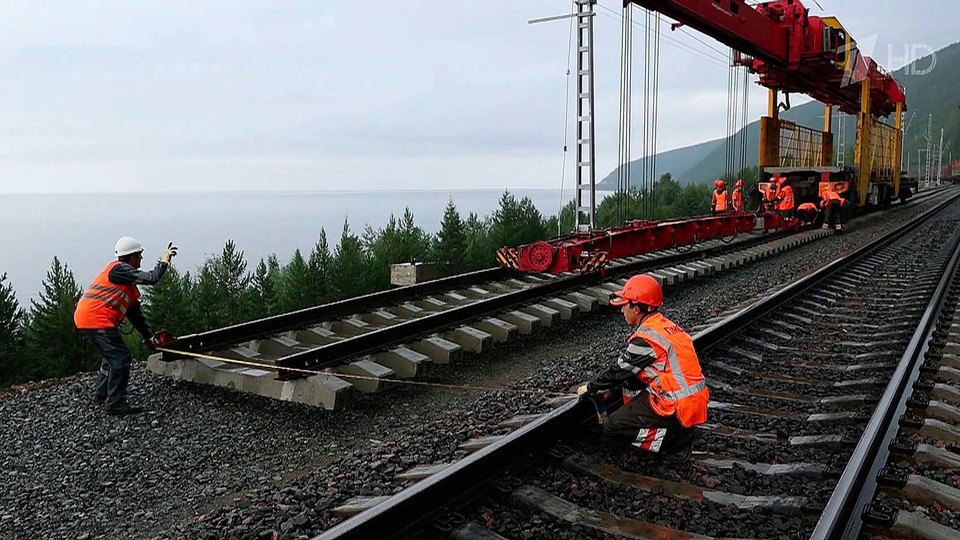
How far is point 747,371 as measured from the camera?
526cm

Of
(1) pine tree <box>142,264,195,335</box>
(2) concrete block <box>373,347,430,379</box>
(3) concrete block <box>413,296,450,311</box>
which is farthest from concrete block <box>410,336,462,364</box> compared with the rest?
(1) pine tree <box>142,264,195,335</box>

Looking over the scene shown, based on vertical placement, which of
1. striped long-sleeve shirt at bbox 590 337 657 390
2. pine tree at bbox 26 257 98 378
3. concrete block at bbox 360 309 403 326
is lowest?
pine tree at bbox 26 257 98 378

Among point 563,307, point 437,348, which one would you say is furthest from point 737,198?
point 437,348

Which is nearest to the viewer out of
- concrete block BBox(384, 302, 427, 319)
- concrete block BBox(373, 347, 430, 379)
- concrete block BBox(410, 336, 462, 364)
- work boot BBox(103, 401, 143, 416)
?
work boot BBox(103, 401, 143, 416)

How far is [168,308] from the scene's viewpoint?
11266 mm

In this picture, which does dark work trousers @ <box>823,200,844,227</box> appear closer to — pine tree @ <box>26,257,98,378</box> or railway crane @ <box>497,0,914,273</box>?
railway crane @ <box>497,0,914,273</box>

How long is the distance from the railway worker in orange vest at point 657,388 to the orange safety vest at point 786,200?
15.2 m

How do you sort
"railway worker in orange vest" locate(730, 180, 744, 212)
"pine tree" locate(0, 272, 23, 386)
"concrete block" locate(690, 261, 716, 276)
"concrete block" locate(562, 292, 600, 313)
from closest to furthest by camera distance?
"concrete block" locate(562, 292, 600, 313) < "pine tree" locate(0, 272, 23, 386) < "concrete block" locate(690, 261, 716, 276) < "railway worker in orange vest" locate(730, 180, 744, 212)

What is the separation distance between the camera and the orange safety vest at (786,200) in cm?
1739

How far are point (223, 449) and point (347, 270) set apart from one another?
9021 mm

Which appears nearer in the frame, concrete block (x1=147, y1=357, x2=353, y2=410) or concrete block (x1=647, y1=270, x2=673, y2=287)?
concrete block (x1=147, y1=357, x2=353, y2=410)

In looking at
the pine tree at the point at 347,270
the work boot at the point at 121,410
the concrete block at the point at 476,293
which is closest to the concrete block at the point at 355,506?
the work boot at the point at 121,410

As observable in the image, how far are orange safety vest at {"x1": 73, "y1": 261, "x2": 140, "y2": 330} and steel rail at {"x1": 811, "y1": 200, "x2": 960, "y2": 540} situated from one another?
4.97 meters

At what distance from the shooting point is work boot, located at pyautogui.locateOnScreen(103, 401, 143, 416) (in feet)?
16.9
